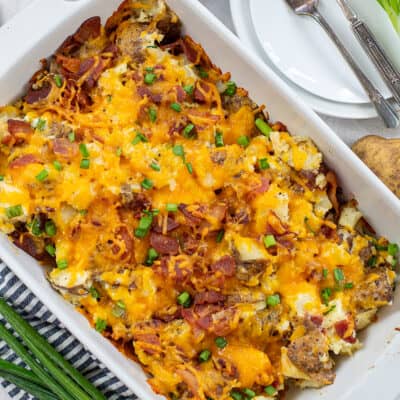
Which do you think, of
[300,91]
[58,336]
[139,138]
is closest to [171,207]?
[139,138]

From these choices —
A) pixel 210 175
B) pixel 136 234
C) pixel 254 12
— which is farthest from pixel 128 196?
pixel 254 12

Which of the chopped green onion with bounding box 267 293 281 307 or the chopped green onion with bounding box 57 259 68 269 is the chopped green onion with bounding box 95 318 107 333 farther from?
the chopped green onion with bounding box 267 293 281 307

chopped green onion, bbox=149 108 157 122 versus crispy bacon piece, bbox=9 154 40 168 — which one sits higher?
crispy bacon piece, bbox=9 154 40 168

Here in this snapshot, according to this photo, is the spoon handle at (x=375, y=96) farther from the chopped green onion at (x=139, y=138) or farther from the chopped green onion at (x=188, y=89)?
the chopped green onion at (x=139, y=138)

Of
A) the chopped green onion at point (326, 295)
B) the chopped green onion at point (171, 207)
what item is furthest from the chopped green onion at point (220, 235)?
the chopped green onion at point (326, 295)

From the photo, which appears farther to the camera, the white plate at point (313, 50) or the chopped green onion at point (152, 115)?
the white plate at point (313, 50)

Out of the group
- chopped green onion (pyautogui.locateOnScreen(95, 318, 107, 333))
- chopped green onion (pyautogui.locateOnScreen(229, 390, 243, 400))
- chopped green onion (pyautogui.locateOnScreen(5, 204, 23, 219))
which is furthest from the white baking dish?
chopped green onion (pyautogui.locateOnScreen(229, 390, 243, 400))

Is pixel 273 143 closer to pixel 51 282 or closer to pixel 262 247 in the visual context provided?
pixel 262 247
